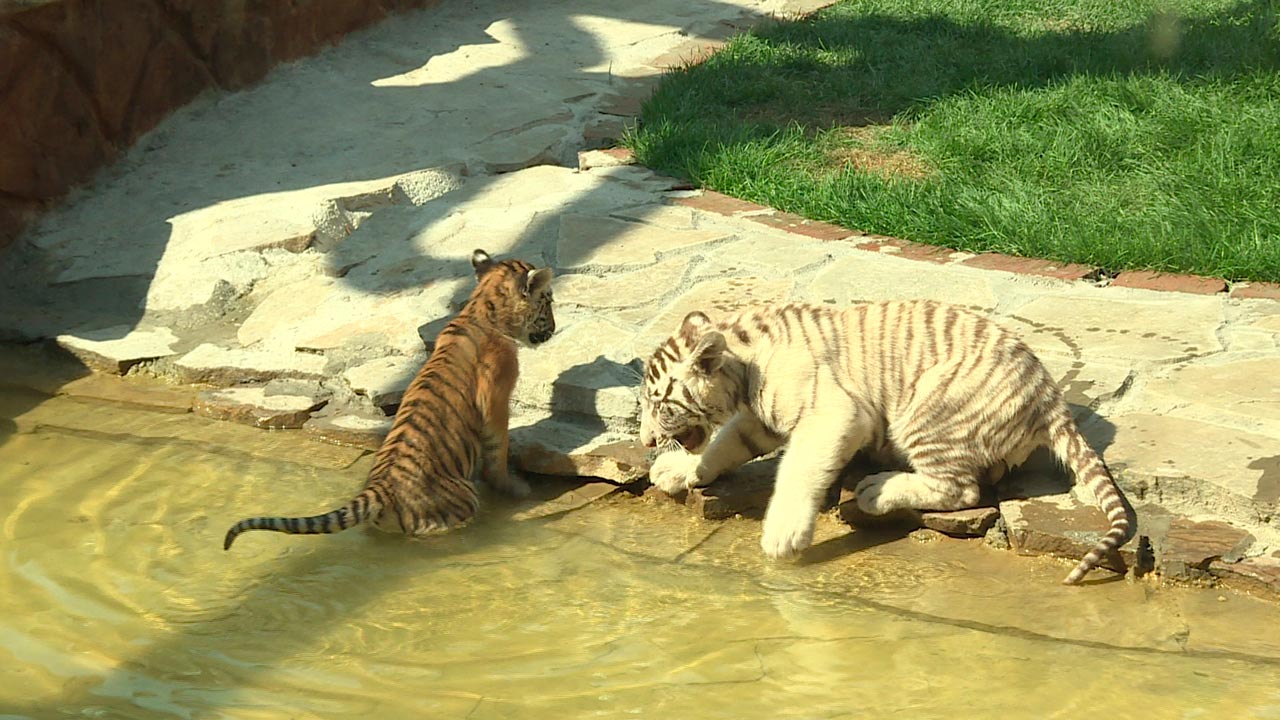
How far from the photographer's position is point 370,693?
3.53 meters

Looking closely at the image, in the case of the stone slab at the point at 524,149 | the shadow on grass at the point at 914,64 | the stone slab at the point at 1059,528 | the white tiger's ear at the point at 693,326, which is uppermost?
the shadow on grass at the point at 914,64

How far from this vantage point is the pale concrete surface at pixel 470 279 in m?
4.60

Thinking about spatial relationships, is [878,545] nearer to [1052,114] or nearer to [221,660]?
[221,660]

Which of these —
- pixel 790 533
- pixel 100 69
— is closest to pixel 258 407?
pixel 790 533

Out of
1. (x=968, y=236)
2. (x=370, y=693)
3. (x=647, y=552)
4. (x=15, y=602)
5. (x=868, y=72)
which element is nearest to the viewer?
(x=370, y=693)

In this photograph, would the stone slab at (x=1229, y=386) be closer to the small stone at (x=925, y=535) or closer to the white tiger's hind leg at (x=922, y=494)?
the white tiger's hind leg at (x=922, y=494)

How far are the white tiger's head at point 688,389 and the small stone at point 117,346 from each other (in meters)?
2.55

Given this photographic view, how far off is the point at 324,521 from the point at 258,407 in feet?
4.51

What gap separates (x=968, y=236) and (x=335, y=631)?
3370mm

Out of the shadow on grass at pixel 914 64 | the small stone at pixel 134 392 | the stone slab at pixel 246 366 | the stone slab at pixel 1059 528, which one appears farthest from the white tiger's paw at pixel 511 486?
the shadow on grass at pixel 914 64

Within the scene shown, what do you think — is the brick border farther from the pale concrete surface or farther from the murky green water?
the murky green water

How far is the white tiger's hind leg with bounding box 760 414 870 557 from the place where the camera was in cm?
409

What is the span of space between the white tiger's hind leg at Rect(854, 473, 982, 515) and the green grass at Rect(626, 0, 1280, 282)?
184 centimetres

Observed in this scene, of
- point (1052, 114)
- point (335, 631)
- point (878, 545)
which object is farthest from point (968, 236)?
point (335, 631)
